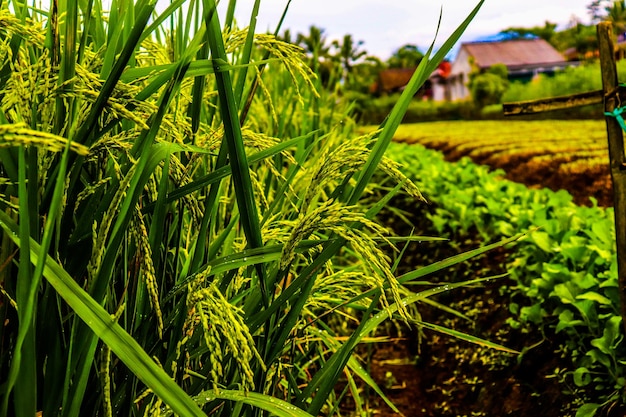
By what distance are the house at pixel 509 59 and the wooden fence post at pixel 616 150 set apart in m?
52.2

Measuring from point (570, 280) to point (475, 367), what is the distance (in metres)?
0.62

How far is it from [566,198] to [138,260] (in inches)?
142

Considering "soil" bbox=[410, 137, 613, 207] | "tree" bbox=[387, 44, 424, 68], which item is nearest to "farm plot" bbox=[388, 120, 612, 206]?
"soil" bbox=[410, 137, 613, 207]

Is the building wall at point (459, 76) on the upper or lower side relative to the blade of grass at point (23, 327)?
upper

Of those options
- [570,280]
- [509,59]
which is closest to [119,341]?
[570,280]

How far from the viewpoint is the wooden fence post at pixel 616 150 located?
8.02ft

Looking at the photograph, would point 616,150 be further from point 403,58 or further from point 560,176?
point 403,58

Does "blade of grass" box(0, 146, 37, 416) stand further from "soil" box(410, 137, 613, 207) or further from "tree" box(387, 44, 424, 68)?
"tree" box(387, 44, 424, 68)

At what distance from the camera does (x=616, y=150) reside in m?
2.51

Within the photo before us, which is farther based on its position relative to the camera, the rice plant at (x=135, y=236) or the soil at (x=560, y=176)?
the soil at (x=560, y=176)

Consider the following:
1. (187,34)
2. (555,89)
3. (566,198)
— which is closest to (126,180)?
(187,34)

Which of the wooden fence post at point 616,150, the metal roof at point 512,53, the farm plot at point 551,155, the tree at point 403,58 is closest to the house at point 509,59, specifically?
the metal roof at point 512,53

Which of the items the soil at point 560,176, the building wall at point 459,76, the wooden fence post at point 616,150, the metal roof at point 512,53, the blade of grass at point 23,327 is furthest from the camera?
the building wall at point 459,76

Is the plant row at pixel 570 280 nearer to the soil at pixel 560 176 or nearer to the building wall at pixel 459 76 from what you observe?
the soil at pixel 560 176
